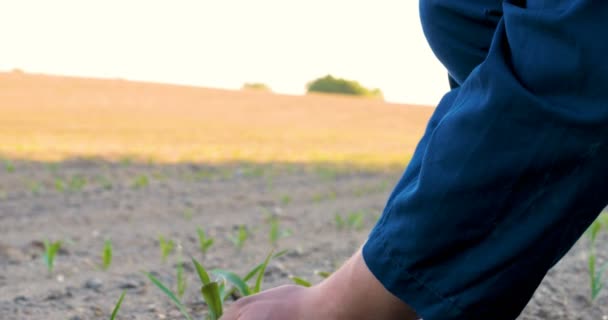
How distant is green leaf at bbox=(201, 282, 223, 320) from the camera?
4.16ft

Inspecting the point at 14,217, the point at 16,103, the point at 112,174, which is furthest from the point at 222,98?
the point at 14,217

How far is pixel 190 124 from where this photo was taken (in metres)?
14.3

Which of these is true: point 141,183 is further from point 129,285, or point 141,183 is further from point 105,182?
point 129,285

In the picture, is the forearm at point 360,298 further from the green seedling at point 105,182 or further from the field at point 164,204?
the green seedling at point 105,182

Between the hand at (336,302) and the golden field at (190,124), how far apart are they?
6.36 meters

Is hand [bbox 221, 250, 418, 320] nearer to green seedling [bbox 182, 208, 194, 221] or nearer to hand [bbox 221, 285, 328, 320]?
hand [bbox 221, 285, 328, 320]

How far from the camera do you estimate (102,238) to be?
3.45m

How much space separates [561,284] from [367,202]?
128 inches

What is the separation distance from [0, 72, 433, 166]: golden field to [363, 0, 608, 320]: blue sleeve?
6675 millimetres

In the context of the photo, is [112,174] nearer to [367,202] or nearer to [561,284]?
[367,202]

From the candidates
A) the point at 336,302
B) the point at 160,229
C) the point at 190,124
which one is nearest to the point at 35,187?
the point at 160,229

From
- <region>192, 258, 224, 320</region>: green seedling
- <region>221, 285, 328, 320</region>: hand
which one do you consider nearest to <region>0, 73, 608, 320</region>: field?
<region>192, 258, 224, 320</region>: green seedling

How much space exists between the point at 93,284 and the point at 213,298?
2.87ft

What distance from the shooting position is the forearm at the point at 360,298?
3.06 ft
